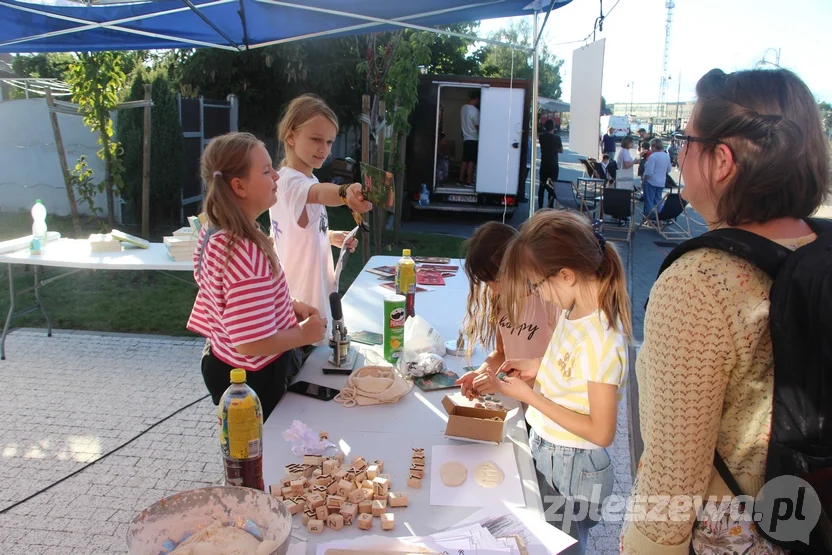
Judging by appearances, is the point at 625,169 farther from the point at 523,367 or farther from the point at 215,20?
the point at 523,367

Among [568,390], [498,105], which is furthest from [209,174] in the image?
[498,105]

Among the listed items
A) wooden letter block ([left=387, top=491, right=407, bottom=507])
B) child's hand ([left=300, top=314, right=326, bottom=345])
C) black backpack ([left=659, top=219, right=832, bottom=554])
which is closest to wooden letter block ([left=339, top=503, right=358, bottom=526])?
wooden letter block ([left=387, top=491, right=407, bottom=507])

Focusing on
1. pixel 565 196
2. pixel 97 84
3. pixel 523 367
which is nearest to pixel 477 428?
pixel 523 367

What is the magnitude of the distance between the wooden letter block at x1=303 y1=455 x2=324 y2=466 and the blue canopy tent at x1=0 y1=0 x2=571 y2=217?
2.52 m

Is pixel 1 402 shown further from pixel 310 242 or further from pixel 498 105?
pixel 498 105

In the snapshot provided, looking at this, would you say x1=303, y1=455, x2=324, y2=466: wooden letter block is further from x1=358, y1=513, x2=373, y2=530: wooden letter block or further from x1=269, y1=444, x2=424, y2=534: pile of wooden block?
x1=358, y1=513, x2=373, y2=530: wooden letter block

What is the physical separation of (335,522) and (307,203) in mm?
1510

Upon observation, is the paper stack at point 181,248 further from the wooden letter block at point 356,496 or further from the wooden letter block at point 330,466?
the wooden letter block at point 356,496

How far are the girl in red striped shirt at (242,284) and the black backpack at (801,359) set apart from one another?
54.5 inches

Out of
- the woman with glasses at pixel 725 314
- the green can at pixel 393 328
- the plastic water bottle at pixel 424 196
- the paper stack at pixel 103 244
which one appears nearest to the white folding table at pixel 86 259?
the paper stack at pixel 103 244

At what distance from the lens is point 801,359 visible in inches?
40.3

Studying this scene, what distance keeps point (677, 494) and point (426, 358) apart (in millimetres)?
1476

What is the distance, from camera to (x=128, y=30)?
4.34 m

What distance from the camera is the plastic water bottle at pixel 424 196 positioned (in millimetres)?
10945
